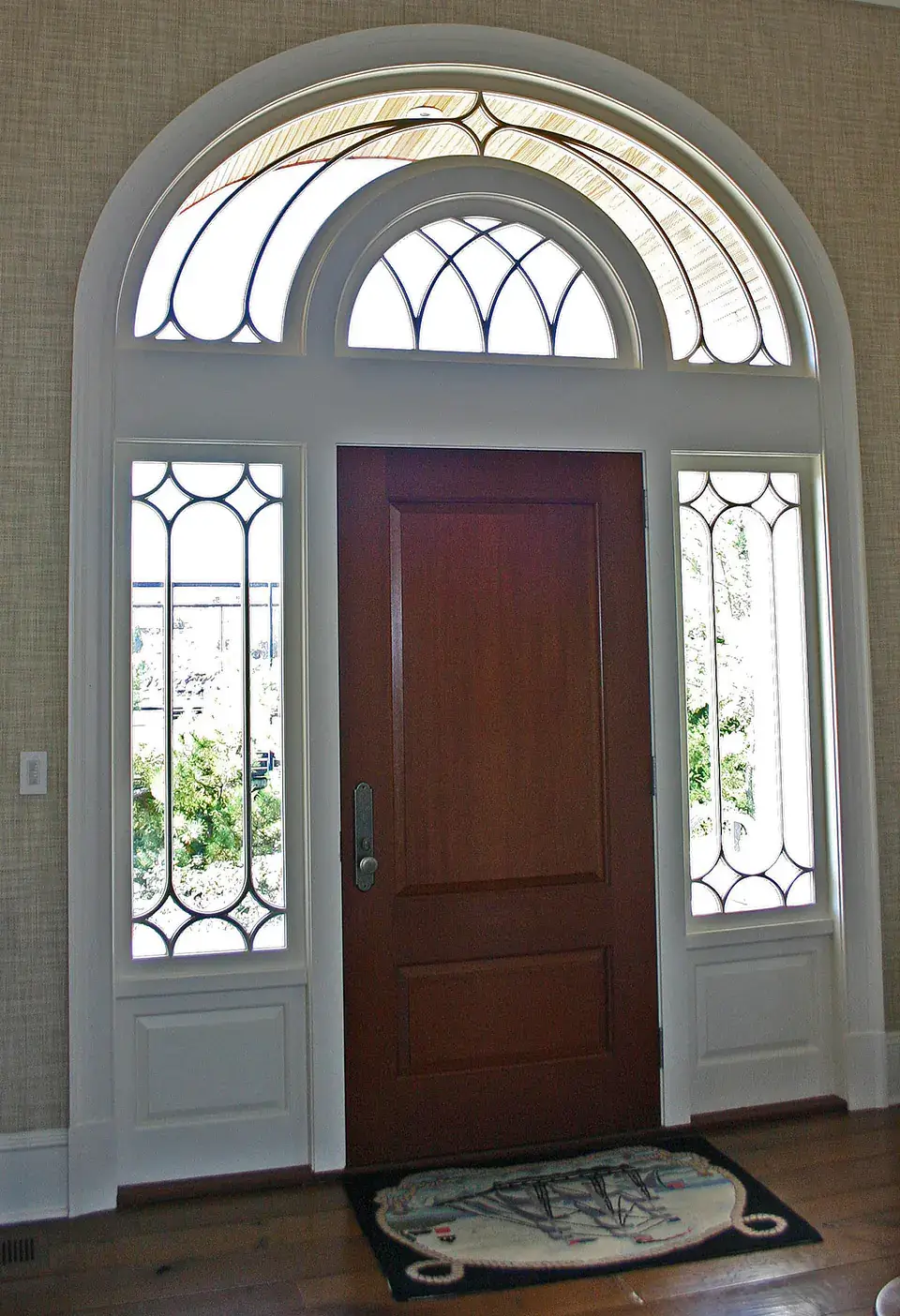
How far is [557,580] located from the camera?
334 cm

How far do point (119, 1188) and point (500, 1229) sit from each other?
102cm

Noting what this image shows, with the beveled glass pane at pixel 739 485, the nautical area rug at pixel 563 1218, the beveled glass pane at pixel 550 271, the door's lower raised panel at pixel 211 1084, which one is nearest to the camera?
the nautical area rug at pixel 563 1218

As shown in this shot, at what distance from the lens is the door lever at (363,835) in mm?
3143

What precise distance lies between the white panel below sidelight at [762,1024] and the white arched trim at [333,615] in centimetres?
7

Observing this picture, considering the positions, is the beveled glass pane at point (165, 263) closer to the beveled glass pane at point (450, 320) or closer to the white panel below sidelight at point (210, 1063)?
the beveled glass pane at point (450, 320)

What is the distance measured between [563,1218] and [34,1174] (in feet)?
4.48

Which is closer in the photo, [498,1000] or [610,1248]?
[610,1248]

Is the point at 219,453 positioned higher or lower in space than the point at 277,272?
lower

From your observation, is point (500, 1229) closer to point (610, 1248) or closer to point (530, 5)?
point (610, 1248)

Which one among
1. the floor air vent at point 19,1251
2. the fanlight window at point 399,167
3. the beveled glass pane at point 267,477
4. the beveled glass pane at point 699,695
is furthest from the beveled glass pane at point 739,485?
the floor air vent at point 19,1251

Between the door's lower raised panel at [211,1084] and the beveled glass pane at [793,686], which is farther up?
the beveled glass pane at [793,686]

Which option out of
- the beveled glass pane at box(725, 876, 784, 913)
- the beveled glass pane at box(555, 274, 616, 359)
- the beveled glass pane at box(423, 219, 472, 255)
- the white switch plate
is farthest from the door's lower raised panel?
the beveled glass pane at box(423, 219, 472, 255)

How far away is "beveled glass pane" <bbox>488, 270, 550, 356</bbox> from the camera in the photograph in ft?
10.9

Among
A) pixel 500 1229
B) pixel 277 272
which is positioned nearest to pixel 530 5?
pixel 277 272
